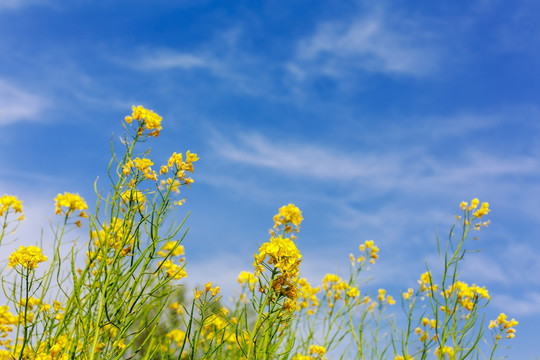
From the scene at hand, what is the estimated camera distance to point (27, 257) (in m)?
2.70

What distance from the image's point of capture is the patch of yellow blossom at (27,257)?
2693 millimetres

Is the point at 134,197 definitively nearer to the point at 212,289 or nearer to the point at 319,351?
the point at 212,289

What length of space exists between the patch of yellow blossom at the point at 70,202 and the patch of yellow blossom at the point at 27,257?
0.27 meters

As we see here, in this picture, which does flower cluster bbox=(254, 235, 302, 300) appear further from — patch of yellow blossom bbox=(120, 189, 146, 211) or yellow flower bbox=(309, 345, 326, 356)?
yellow flower bbox=(309, 345, 326, 356)

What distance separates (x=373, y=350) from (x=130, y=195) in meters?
2.46

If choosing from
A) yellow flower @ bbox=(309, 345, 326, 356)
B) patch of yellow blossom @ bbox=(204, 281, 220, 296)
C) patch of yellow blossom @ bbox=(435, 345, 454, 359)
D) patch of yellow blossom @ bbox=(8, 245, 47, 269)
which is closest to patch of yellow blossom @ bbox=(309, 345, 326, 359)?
yellow flower @ bbox=(309, 345, 326, 356)

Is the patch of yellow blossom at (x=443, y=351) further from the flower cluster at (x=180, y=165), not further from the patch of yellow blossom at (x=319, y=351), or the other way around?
the flower cluster at (x=180, y=165)

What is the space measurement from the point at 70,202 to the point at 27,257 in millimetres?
393

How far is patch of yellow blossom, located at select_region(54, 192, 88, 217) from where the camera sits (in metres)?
2.70

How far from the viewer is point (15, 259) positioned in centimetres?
270

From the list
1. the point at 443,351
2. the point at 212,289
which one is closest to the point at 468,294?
the point at 443,351

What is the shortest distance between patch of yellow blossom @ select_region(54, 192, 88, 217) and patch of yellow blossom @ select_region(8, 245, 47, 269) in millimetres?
265

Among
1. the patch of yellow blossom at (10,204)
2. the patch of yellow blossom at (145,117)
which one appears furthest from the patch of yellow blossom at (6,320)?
the patch of yellow blossom at (145,117)

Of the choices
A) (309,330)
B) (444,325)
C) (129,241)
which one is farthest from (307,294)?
(129,241)
